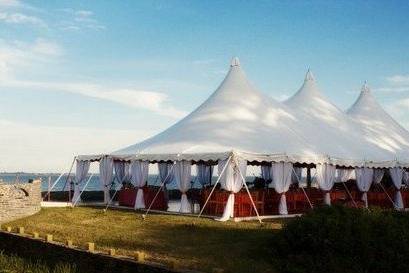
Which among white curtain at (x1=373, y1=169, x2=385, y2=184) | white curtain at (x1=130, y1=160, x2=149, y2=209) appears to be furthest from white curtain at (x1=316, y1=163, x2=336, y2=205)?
white curtain at (x1=130, y1=160, x2=149, y2=209)

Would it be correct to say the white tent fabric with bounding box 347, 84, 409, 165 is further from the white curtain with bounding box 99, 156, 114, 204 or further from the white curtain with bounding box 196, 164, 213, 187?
the white curtain with bounding box 99, 156, 114, 204

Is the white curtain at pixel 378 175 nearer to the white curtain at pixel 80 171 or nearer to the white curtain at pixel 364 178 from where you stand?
the white curtain at pixel 364 178

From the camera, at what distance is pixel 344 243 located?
10.5m

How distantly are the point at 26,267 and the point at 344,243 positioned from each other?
20.3 feet

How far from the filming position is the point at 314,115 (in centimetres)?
2472

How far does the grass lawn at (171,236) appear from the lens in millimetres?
11047

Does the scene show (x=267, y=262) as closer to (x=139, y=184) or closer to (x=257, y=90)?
(x=139, y=184)

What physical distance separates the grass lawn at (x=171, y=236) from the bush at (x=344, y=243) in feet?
1.79

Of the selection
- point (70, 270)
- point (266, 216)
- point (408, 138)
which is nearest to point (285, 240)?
point (70, 270)

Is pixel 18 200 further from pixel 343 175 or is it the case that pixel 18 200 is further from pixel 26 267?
pixel 343 175

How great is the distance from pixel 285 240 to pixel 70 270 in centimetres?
433

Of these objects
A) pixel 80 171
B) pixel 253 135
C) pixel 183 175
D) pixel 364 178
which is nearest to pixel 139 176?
pixel 183 175

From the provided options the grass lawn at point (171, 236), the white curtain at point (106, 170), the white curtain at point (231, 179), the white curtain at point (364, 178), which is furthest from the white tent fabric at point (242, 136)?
the grass lawn at point (171, 236)

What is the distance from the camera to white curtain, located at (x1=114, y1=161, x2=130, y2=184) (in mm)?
23859
